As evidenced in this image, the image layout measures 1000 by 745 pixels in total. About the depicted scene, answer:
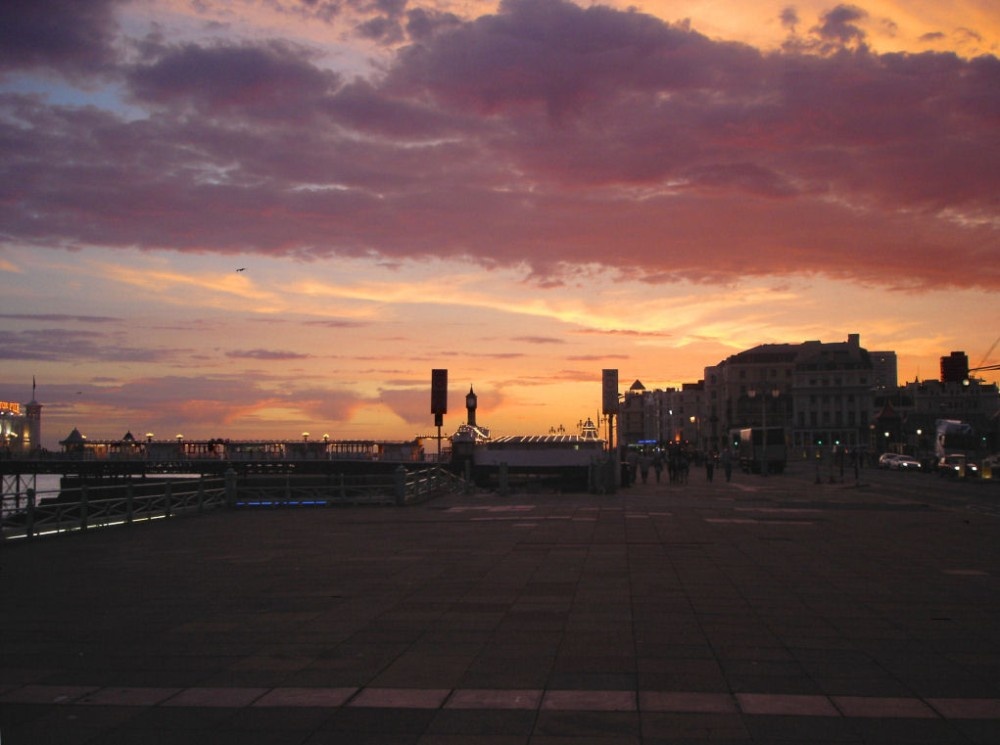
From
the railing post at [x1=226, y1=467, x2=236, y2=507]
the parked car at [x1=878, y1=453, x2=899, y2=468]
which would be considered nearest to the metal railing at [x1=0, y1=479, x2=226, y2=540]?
the railing post at [x1=226, y1=467, x2=236, y2=507]

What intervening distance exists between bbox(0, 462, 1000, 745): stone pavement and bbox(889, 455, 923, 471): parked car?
227 ft

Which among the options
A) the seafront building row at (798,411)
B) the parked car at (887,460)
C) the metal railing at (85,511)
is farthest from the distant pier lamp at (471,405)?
the metal railing at (85,511)

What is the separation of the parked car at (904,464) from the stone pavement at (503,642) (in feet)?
227

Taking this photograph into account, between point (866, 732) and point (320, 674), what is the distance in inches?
179

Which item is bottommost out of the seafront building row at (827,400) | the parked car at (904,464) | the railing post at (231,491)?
the parked car at (904,464)

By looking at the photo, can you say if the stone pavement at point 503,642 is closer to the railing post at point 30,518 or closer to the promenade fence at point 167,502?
the railing post at point 30,518

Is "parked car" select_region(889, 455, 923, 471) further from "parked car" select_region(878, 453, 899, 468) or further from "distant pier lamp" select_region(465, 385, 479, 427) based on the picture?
"distant pier lamp" select_region(465, 385, 479, 427)

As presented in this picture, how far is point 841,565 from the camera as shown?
16.1 meters

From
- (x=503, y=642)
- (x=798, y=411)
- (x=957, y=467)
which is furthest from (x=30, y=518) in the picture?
(x=798, y=411)

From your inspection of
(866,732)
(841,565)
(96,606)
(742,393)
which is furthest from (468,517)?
(742,393)

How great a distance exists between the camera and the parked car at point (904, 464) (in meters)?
83.8

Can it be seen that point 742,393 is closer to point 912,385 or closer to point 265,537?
point 912,385

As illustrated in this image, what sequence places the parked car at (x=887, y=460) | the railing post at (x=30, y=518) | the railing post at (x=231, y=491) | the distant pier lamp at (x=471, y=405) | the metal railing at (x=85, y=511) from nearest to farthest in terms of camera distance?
the railing post at (x=30, y=518), the metal railing at (x=85, y=511), the railing post at (x=231, y=491), the parked car at (x=887, y=460), the distant pier lamp at (x=471, y=405)

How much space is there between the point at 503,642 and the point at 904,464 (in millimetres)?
82982
